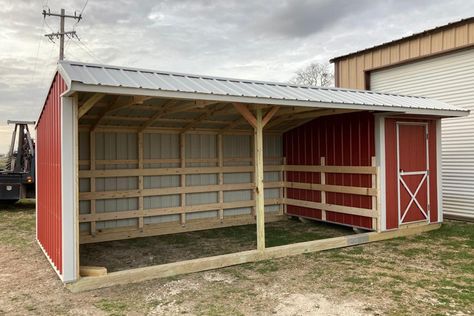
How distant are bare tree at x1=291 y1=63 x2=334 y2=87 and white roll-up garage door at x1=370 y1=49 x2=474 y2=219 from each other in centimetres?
Result: 1724

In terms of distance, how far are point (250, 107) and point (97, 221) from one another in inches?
140

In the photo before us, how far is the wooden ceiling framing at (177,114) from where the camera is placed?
19.6 feet

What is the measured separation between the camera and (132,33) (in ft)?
53.4

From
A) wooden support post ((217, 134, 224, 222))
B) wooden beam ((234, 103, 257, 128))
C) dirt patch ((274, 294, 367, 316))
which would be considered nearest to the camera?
dirt patch ((274, 294, 367, 316))

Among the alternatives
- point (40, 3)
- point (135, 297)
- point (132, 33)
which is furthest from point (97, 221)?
point (40, 3)

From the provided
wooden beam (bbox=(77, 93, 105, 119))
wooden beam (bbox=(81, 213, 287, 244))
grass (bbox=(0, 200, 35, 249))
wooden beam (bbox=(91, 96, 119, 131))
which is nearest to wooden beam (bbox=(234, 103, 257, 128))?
wooden beam (bbox=(91, 96, 119, 131))

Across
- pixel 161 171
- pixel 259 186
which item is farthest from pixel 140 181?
pixel 259 186

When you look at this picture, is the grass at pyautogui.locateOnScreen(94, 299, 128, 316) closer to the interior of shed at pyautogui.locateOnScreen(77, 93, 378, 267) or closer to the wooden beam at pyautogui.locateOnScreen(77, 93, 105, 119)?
the interior of shed at pyautogui.locateOnScreen(77, 93, 378, 267)

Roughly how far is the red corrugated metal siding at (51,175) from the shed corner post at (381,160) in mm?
5201

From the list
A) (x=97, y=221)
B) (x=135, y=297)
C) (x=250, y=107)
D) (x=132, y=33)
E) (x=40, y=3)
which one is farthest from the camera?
(x=40, y=3)

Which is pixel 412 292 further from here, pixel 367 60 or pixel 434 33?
pixel 367 60

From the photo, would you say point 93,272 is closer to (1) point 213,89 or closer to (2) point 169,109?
(1) point 213,89

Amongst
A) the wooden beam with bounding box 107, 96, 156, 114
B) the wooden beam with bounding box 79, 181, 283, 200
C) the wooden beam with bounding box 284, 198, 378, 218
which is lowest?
the wooden beam with bounding box 284, 198, 378, 218

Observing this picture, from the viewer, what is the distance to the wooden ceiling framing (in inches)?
235
